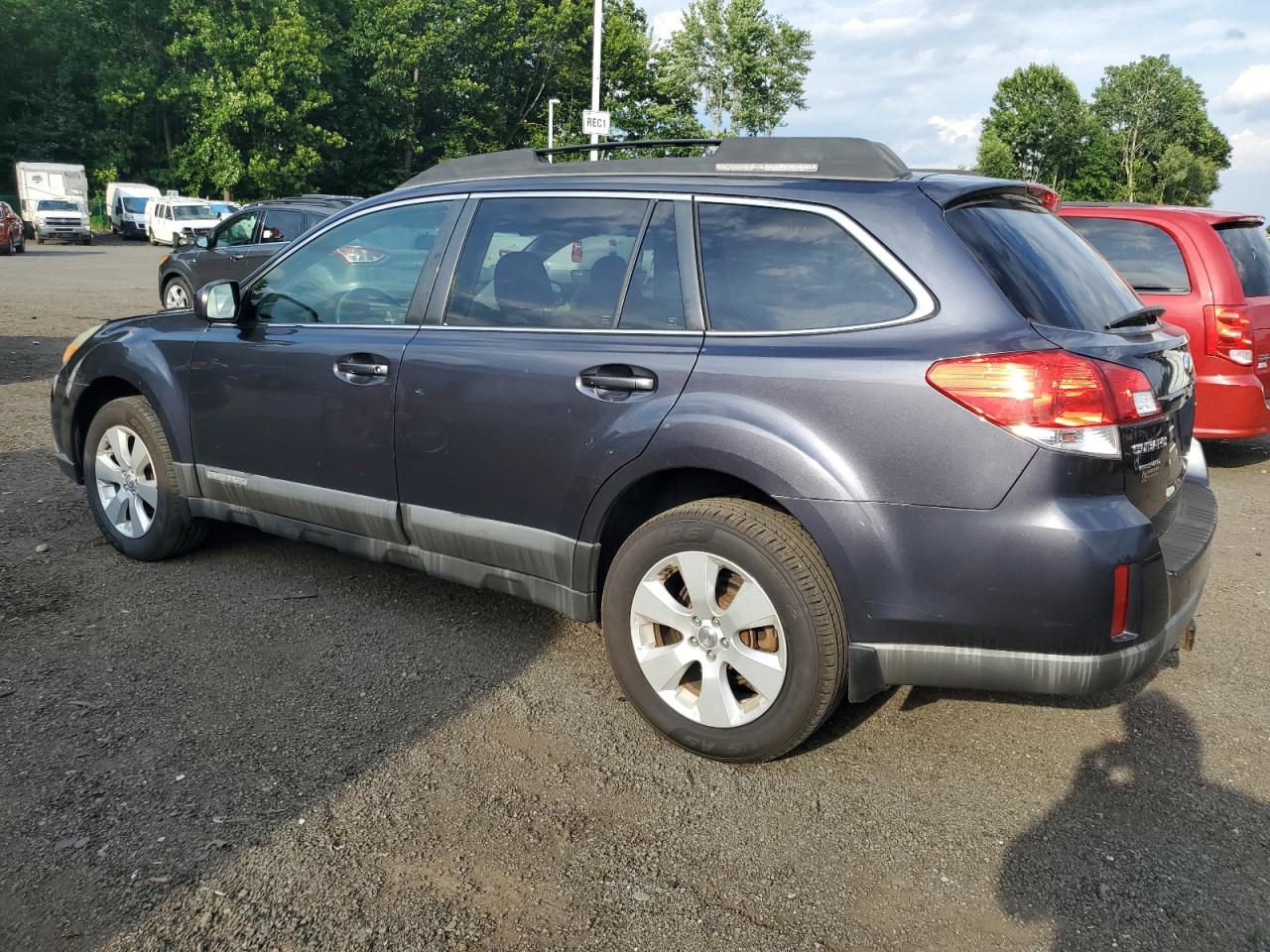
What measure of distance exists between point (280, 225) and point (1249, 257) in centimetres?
1135

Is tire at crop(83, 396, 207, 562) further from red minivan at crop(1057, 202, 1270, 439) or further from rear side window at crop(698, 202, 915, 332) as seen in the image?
red minivan at crop(1057, 202, 1270, 439)

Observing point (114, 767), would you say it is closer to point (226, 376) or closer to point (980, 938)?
point (226, 376)

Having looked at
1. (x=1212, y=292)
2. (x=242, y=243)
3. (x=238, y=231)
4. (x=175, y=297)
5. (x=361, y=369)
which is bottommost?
(x=175, y=297)

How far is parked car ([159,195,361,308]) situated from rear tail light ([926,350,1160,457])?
479 inches

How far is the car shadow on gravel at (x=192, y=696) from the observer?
106 inches

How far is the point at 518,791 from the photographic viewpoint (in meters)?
3.07

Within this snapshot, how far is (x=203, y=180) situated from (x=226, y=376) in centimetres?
4651

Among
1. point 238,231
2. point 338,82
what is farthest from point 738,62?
point 238,231

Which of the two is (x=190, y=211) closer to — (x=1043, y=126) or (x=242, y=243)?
(x=242, y=243)

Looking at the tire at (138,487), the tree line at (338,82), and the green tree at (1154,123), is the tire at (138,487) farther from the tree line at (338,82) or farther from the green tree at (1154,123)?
the green tree at (1154,123)

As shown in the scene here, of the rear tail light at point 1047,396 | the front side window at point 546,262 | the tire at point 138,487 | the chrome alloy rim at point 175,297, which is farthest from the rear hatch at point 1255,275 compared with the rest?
the chrome alloy rim at point 175,297

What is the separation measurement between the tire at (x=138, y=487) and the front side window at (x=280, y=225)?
949cm

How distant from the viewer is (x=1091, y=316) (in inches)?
120

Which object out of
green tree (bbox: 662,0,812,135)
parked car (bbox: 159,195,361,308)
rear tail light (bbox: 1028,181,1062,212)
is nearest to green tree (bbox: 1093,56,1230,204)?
green tree (bbox: 662,0,812,135)
